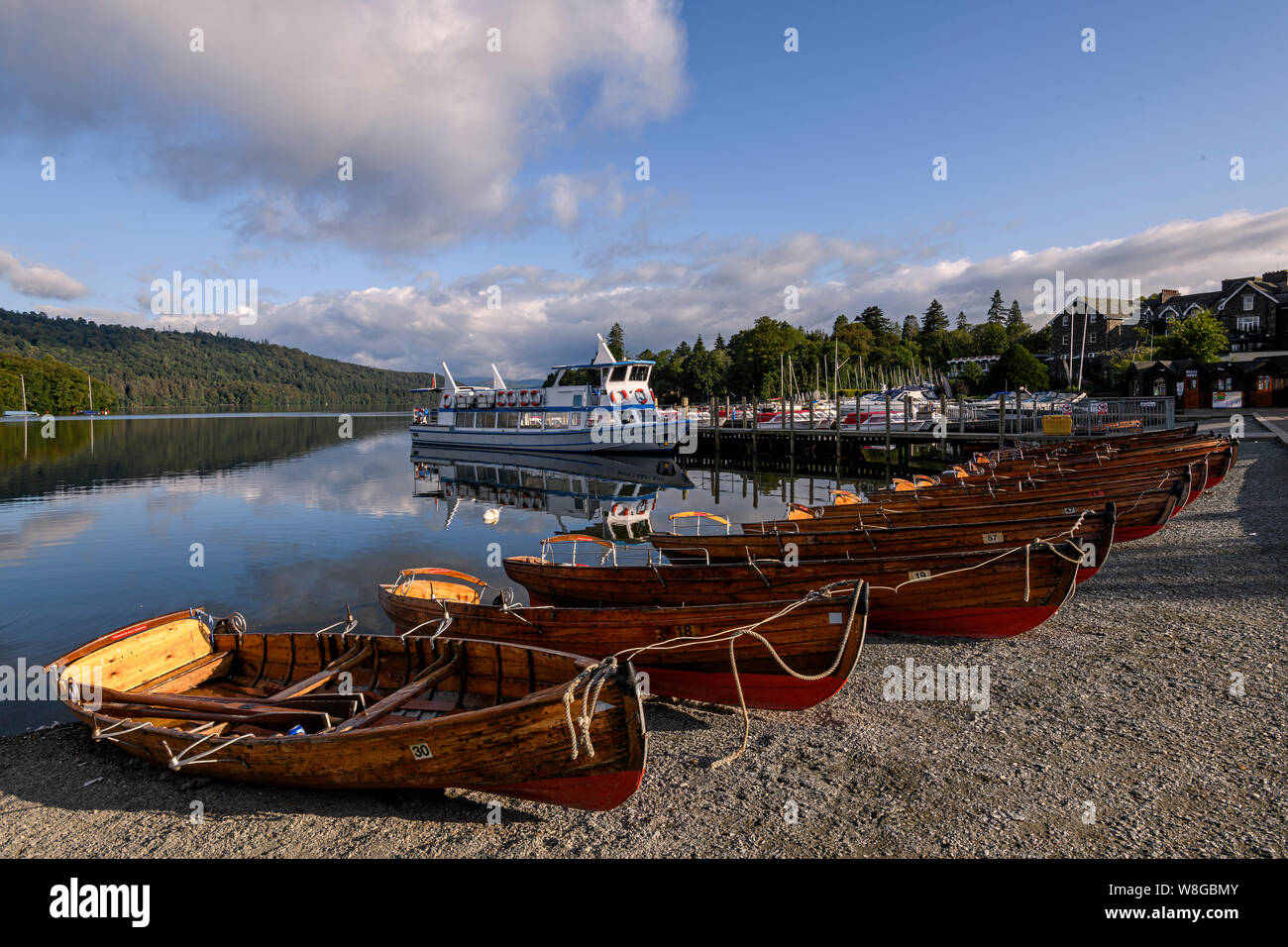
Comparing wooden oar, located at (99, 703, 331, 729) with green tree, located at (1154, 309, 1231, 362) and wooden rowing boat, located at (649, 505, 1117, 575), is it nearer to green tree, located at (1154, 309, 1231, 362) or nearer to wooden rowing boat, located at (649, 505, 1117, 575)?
wooden rowing boat, located at (649, 505, 1117, 575)

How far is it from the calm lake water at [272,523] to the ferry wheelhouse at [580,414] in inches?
58.7

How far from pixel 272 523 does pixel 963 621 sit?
67.1 ft

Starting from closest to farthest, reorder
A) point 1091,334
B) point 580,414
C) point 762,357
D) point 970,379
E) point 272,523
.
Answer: point 272,523
point 580,414
point 1091,334
point 970,379
point 762,357

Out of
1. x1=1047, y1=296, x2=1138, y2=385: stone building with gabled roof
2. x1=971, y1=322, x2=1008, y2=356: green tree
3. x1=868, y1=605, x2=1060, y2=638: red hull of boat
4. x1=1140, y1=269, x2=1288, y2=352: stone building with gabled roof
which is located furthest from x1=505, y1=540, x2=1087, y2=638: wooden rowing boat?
x1=971, y1=322, x2=1008, y2=356: green tree

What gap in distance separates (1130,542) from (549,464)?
106ft

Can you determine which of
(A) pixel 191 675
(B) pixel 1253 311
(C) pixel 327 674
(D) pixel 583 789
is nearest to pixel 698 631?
(D) pixel 583 789

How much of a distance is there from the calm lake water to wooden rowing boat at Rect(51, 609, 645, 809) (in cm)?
205

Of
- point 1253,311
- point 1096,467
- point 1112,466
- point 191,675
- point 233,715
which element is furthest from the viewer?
point 1253,311

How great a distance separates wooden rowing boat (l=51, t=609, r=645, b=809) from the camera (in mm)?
4531

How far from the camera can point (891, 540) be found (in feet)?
32.6

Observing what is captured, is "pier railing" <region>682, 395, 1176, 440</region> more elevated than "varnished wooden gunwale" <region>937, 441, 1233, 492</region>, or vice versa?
"pier railing" <region>682, 395, 1176, 440</region>

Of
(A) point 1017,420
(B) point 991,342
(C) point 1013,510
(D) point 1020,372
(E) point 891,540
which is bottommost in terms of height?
(E) point 891,540

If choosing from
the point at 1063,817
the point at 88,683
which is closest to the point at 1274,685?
the point at 1063,817

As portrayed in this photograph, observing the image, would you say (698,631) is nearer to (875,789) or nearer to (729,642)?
(729,642)
